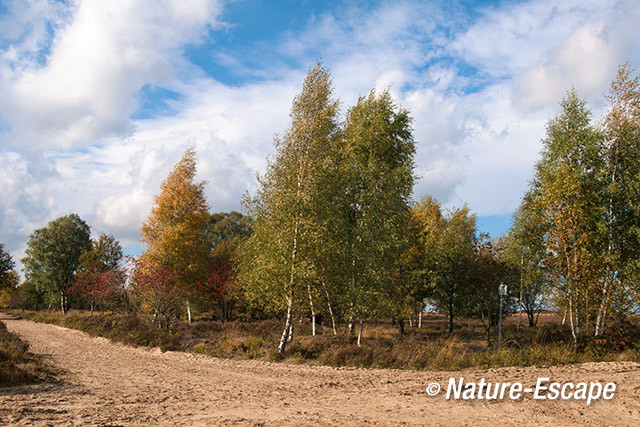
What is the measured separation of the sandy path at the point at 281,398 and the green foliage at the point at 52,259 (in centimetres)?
3939

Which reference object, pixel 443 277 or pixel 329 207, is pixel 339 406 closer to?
pixel 329 207

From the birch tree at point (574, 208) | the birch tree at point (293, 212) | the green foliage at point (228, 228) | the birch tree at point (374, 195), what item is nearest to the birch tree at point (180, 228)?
the birch tree at point (293, 212)

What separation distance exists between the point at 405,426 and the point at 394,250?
502 inches

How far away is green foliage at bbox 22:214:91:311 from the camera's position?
4909cm

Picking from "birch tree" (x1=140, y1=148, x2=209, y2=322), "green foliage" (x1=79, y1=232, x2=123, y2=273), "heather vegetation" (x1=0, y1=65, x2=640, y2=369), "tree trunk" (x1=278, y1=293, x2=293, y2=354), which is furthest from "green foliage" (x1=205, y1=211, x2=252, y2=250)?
"tree trunk" (x1=278, y1=293, x2=293, y2=354)

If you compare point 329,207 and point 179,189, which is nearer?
point 329,207

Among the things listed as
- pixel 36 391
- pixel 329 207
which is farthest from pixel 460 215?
pixel 36 391

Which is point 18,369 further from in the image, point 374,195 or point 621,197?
point 621,197

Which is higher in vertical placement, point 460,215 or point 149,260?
point 460,215

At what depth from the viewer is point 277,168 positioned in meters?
19.2

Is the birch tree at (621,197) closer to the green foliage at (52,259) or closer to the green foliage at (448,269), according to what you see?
the green foliage at (448,269)

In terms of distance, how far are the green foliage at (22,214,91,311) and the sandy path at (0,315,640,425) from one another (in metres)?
39.4

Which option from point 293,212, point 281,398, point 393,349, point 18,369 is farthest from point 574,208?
point 18,369

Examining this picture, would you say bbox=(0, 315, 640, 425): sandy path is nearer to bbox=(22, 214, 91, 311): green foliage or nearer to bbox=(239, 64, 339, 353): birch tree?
bbox=(239, 64, 339, 353): birch tree
